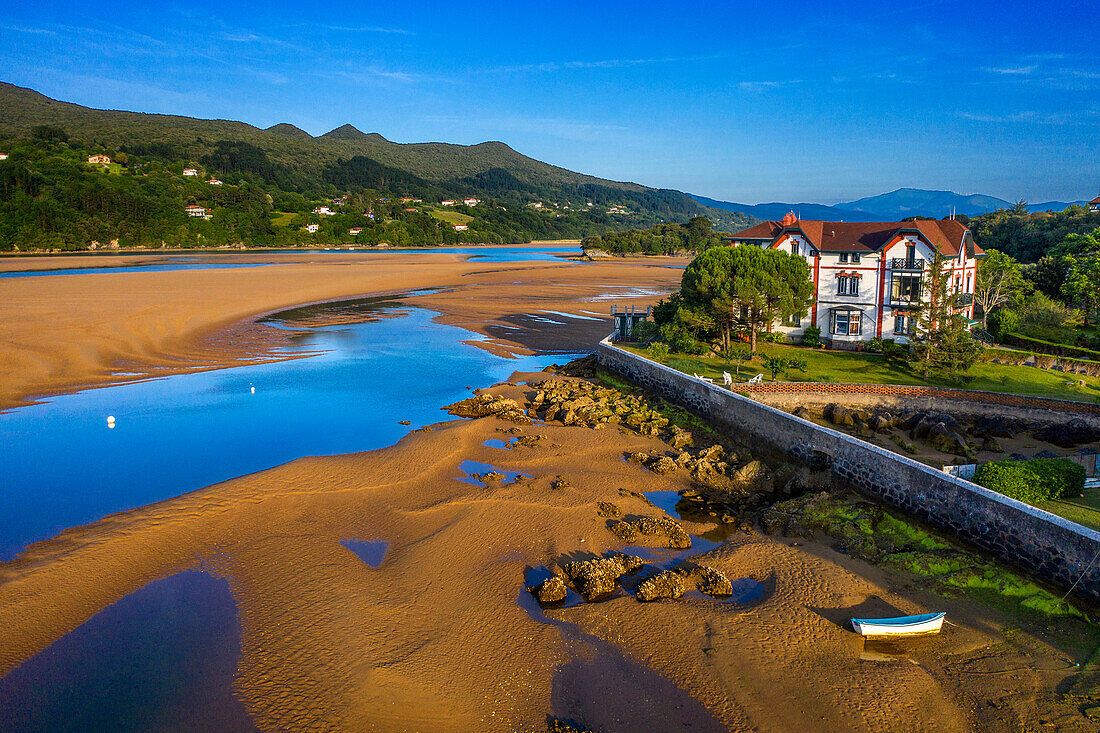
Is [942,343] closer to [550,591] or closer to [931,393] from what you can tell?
[931,393]

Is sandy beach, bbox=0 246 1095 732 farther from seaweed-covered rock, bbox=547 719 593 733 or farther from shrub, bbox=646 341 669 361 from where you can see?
shrub, bbox=646 341 669 361

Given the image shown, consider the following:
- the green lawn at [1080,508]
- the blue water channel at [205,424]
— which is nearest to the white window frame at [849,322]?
the blue water channel at [205,424]

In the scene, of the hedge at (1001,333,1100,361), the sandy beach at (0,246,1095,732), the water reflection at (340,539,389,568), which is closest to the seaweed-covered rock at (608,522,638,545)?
the sandy beach at (0,246,1095,732)

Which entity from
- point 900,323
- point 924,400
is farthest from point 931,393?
point 900,323

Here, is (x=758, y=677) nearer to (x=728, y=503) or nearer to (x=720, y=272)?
(x=728, y=503)

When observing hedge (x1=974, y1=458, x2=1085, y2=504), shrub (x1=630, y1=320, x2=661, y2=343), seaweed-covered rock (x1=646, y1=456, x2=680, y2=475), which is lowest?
seaweed-covered rock (x1=646, y1=456, x2=680, y2=475)

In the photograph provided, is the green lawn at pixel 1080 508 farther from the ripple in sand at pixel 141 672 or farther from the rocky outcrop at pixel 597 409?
the ripple in sand at pixel 141 672

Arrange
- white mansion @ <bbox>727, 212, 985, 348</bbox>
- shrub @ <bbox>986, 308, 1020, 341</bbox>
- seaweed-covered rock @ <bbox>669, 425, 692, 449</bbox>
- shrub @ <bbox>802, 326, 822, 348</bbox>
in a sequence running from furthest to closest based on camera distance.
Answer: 1. shrub @ <bbox>802, 326, 822, 348</bbox>
2. shrub @ <bbox>986, 308, 1020, 341</bbox>
3. white mansion @ <bbox>727, 212, 985, 348</bbox>
4. seaweed-covered rock @ <bbox>669, 425, 692, 449</bbox>
